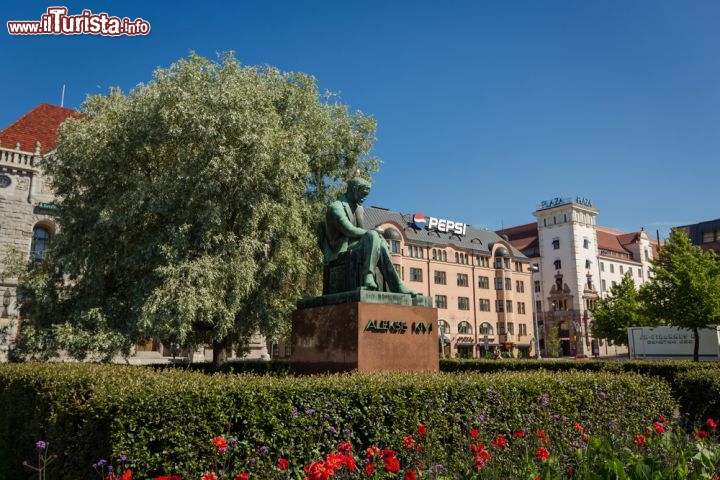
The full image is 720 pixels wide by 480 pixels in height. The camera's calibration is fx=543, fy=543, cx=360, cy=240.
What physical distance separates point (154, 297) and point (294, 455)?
12061 mm

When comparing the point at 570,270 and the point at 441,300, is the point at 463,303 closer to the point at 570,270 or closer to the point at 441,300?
the point at 441,300

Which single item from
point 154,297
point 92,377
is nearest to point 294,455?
point 92,377

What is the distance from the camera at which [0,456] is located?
10086mm

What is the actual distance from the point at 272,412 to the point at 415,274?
186 feet

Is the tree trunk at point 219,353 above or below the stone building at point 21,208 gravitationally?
below

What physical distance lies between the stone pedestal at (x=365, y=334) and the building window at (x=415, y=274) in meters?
51.1

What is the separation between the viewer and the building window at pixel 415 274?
62.5m

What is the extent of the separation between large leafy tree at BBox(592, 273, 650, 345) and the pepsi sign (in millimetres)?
19566

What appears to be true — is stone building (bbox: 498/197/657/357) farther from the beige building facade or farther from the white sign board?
the white sign board

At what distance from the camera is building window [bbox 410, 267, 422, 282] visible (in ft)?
205

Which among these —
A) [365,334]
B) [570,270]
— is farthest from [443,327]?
[365,334]

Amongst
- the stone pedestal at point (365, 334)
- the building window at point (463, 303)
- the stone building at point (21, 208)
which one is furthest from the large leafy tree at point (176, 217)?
the building window at point (463, 303)

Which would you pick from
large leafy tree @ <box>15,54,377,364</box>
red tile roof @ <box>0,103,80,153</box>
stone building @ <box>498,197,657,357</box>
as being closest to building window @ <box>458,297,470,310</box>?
stone building @ <box>498,197,657,357</box>

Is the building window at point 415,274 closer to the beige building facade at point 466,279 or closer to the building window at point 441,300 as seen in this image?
the beige building facade at point 466,279
